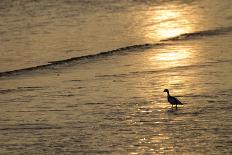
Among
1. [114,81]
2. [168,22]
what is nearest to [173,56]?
[114,81]

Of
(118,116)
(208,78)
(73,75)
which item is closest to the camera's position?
(118,116)

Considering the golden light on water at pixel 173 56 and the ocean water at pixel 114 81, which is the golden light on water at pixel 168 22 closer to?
the ocean water at pixel 114 81

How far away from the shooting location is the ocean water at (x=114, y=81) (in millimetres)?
15039

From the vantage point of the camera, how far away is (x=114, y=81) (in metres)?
20.0

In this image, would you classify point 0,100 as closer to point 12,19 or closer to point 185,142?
point 185,142

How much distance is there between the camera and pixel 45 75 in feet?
71.4

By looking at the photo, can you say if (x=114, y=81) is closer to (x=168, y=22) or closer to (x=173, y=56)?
(x=173, y=56)

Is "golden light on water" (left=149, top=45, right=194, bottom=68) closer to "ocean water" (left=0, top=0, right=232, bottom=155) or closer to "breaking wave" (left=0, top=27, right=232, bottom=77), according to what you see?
"ocean water" (left=0, top=0, right=232, bottom=155)

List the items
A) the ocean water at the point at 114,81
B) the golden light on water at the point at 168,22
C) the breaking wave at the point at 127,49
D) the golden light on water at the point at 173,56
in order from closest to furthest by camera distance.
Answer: the ocean water at the point at 114,81 < the golden light on water at the point at 173,56 < the breaking wave at the point at 127,49 < the golden light on water at the point at 168,22

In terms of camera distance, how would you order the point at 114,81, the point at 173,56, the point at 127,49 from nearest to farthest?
the point at 114,81 → the point at 173,56 → the point at 127,49

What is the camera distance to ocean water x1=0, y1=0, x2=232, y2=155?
592 inches

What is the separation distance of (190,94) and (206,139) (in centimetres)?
354

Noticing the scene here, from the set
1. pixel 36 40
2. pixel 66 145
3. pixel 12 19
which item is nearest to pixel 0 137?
pixel 66 145

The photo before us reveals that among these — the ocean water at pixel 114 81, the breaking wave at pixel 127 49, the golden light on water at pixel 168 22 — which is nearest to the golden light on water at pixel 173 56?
the ocean water at pixel 114 81
